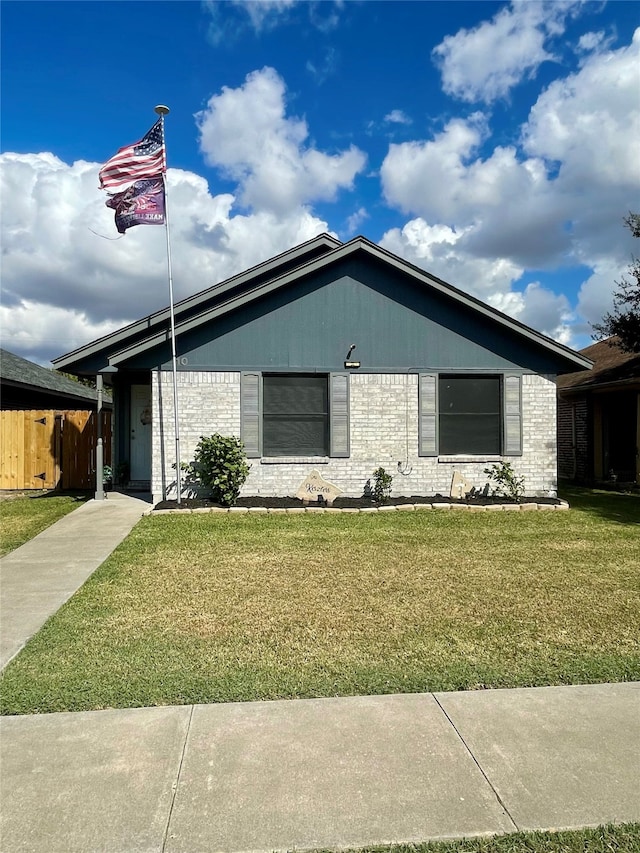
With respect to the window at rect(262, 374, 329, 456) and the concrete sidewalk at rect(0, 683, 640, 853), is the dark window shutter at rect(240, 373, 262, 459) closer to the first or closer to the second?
the window at rect(262, 374, 329, 456)

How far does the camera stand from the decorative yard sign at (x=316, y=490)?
36.4ft

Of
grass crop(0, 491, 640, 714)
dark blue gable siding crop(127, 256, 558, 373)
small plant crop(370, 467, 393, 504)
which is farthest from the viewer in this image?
dark blue gable siding crop(127, 256, 558, 373)

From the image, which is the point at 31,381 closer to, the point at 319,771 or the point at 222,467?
the point at 222,467

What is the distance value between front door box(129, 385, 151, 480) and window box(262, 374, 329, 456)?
370 centimetres

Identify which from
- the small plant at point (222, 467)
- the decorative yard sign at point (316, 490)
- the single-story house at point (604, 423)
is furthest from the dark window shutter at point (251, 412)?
the single-story house at point (604, 423)

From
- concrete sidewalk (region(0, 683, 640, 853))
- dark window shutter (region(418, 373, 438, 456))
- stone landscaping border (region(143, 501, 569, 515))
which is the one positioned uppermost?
dark window shutter (region(418, 373, 438, 456))

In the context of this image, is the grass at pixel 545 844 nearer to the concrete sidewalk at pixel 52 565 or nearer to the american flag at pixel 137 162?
the concrete sidewalk at pixel 52 565

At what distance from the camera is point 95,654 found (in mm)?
4059

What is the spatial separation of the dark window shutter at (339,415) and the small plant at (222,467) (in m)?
1.83

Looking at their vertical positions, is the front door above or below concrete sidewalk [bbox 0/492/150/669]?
above

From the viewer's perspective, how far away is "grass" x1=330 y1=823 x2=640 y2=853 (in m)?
2.22

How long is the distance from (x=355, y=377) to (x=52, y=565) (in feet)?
22.0

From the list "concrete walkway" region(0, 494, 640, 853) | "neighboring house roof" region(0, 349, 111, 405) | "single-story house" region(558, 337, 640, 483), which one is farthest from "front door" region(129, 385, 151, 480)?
"single-story house" region(558, 337, 640, 483)

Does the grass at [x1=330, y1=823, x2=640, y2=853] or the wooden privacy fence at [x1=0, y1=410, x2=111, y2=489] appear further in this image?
the wooden privacy fence at [x1=0, y1=410, x2=111, y2=489]
